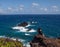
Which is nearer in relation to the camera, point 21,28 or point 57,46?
point 57,46

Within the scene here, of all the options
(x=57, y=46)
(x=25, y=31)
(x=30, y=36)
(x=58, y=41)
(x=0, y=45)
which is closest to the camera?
(x=0, y=45)

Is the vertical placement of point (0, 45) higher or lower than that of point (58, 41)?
higher

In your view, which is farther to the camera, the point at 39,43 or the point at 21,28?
the point at 21,28

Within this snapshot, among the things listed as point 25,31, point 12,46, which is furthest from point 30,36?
point 12,46

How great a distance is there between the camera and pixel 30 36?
69.3 metres

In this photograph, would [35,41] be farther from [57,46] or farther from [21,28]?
[21,28]

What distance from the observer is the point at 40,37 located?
3944 cm

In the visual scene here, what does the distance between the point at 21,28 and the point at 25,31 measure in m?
4.11

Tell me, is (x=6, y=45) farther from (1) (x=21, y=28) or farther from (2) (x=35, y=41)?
(1) (x=21, y=28)

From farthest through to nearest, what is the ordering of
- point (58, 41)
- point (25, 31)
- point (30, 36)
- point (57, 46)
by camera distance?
point (25, 31)
point (30, 36)
point (58, 41)
point (57, 46)

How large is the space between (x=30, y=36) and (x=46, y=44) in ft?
106

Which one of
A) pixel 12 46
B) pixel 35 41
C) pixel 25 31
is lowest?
pixel 25 31

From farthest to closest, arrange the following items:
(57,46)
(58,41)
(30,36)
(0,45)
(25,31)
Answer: (25,31)
(30,36)
(58,41)
(57,46)
(0,45)

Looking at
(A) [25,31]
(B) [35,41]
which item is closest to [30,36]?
(A) [25,31]
